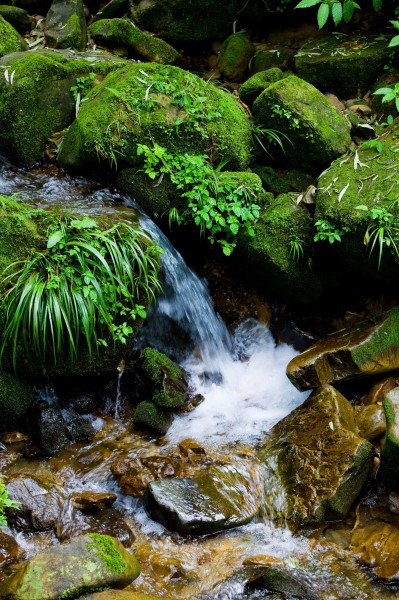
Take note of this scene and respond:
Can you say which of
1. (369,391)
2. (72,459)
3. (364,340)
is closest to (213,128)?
(364,340)

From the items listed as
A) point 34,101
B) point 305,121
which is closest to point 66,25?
point 34,101

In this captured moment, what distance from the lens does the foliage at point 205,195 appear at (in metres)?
5.49

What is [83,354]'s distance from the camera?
4.91 meters

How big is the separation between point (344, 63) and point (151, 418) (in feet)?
14.8

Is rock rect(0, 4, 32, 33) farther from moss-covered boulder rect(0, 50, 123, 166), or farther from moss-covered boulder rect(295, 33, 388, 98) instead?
moss-covered boulder rect(295, 33, 388, 98)

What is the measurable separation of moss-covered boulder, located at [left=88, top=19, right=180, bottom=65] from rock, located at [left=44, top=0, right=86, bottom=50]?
0.91ft

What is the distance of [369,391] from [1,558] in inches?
126

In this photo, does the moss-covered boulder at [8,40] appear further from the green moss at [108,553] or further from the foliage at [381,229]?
the green moss at [108,553]

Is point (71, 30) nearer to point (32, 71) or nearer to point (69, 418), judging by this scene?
Result: point (32, 71)

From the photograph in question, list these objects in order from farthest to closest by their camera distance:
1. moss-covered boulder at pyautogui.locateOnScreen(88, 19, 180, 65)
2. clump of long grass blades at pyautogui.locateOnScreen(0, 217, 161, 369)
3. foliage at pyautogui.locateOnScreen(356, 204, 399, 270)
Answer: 1. moss-covered boulder at pyautogui.locateOnScreen(88, 19, 180, 65)
2. foliage at pyautogui.locateOnScreen(356, 204, 399, 270)
3. clump of long grass blades at pyautogui.locateOnScreen(0, 217, 161, 369)

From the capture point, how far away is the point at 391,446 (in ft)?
13.2

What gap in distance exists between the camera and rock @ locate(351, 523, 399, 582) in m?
3.78

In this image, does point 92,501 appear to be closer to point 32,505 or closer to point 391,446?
point 32,505

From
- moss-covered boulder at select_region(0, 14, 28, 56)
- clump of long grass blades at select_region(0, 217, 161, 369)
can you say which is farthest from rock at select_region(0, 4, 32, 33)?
clump of long grass blades at select_region(0, 217, 161, 369)
